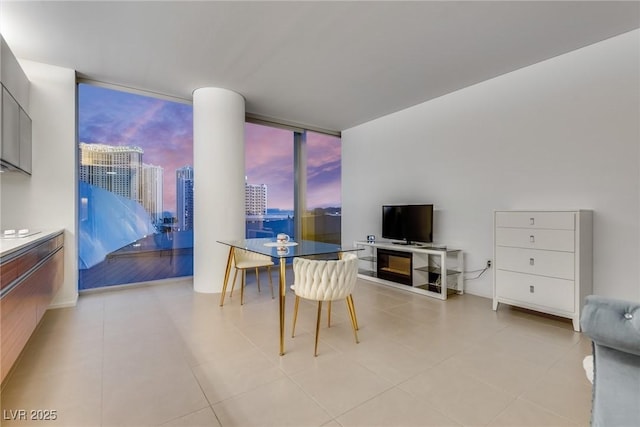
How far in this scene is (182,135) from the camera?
454 centimetres

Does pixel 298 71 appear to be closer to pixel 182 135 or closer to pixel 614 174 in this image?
pixel 182 135

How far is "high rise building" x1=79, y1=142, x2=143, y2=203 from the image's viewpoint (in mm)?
3859

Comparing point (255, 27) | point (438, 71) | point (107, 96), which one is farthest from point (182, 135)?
point (438, 71)

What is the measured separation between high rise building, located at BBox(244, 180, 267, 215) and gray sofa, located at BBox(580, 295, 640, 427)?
4.78 meters

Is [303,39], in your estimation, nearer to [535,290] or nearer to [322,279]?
[322,279]

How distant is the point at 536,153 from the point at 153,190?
491 cm

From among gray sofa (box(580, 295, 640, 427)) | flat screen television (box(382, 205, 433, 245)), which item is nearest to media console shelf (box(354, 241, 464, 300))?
flat screen television (box(382, 205, 433, 245))

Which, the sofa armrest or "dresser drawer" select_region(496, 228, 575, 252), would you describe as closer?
the sofa armrest

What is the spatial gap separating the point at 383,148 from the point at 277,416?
14.3 feet

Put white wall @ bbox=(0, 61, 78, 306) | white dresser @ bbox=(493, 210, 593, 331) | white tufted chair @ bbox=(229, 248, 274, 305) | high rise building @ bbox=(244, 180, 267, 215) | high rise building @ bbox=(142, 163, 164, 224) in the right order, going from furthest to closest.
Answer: high rise building @ bbox=(244, 180, 267, 215)
high rise building @ bbox=(142, 163, 164, 224)
white tufted chair @ bbox=(229, 248, 274, 305)
white wall @ bbox=(0, 61, 78, 306)
white dresser @ bbox=(493, 210, 593, 331)

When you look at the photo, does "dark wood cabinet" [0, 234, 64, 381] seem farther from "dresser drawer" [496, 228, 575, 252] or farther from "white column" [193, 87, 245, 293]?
"dresser drawer" [496, 228, 575, 252]

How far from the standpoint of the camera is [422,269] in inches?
161

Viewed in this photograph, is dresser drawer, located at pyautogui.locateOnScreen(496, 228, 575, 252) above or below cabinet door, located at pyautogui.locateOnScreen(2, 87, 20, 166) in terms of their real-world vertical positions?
below

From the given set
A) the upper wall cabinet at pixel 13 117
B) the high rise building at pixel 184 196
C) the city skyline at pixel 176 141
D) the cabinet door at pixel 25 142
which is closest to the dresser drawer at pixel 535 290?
the city skyline at pixel 176 141
